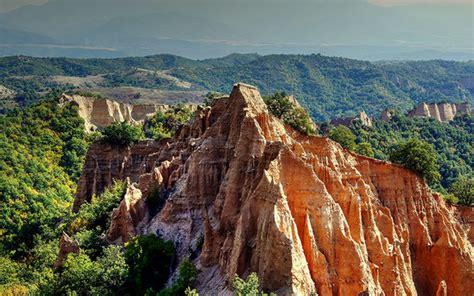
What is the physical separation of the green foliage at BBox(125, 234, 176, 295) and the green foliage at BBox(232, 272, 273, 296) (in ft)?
34.7

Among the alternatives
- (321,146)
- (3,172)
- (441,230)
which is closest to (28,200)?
(3,172)

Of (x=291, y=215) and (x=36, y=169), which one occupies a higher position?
(x=36, y=169)

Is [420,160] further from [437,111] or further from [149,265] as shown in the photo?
[437,111]

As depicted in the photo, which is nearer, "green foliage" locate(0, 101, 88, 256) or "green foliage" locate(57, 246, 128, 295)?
"green foliage" locate(57, 246, 128, 295)

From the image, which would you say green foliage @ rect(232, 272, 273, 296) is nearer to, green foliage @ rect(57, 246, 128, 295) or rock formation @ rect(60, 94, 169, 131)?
green foliage @ rect(57, 246, 128, 295)

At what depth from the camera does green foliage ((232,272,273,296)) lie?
100ft

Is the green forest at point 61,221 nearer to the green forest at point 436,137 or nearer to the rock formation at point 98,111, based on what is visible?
the rock formation at point 98,111

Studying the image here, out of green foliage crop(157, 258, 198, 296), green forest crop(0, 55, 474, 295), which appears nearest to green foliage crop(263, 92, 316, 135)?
green forest crop(0, 55, 474, 295)

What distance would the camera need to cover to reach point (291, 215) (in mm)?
34375

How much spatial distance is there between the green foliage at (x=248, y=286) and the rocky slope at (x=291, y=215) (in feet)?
3.88

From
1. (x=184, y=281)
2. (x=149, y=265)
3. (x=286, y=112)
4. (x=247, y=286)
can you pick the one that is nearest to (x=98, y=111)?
(x=286, y=112)

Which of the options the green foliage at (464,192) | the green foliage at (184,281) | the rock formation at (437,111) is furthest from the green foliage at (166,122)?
the rock formation at (437,111)

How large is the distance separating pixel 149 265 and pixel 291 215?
38.5 feet

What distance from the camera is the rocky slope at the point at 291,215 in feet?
111
